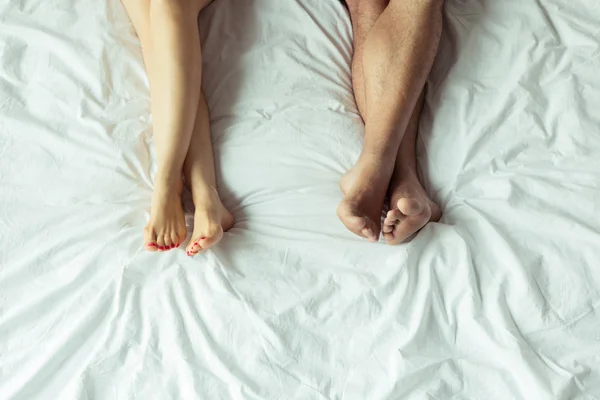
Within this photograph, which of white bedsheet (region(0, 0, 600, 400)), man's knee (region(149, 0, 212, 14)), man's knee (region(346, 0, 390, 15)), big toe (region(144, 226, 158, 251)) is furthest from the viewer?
man's knee (region(346, 0, 390, 15))

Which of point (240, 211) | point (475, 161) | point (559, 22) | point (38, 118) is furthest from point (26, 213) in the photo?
point (559, 22)

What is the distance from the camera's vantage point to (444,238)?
998 millimetres

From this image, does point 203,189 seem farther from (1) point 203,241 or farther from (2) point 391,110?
(2) point 391,110

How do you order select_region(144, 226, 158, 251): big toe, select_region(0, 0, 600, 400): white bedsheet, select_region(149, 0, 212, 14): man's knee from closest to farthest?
1. select_region(0, 0, 600, 400): white bedsheet
2. select_region(144, 226, 158, 251): big toe
3. select_region(149, 0, 212, 14): man's knee

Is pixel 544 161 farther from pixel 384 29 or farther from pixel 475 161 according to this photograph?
pixel 384 29

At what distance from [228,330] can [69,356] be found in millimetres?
234

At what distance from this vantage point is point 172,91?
3.63 ft

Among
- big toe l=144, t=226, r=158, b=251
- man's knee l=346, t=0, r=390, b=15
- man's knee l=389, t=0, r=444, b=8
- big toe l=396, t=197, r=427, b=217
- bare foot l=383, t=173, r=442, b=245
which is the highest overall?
man's knee l=389, t=0, r=444, b=8

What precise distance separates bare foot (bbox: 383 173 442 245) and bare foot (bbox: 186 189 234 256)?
0.87 ft

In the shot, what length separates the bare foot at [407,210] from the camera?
0.95 m

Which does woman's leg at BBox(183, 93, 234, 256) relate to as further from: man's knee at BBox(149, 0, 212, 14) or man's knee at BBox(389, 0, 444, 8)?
man's knee at BBox(389, 0, 444, 8)

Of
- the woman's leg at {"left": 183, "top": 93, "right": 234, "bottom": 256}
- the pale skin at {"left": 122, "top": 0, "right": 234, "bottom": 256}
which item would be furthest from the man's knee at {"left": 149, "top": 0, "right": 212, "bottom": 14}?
the woman's leg at {"left": 183, "top": 93, "right": 234, "bottom": 256}

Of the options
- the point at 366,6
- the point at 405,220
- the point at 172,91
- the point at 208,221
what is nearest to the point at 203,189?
the point at 208,221

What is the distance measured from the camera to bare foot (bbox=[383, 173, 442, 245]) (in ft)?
3.10
